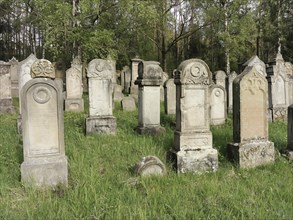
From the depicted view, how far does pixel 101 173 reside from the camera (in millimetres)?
5016

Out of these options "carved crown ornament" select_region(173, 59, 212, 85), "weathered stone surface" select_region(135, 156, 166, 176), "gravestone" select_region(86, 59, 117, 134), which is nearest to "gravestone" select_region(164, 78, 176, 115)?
"gravestone" select_region(86, 59, 117, 134)

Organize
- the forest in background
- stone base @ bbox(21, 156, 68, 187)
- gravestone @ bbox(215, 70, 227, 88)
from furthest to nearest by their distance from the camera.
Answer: the forest in background < gravestone @ bbox(215, 70, 227, 88) < stone base @ bbox(21, 156, 68, 187)

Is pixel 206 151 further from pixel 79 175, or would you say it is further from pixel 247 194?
pixel 79 175

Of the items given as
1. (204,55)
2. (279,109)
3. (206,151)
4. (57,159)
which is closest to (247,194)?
(206,151)

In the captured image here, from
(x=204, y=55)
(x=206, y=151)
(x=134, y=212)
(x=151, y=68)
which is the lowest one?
(x=134, y=212)

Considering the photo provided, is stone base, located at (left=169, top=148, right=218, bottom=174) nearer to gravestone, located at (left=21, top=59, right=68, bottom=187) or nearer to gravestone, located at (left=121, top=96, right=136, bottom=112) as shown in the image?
gravestone, located at (left=21, top=59, right=68, bottom=187)

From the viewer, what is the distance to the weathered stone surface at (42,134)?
4426 millimetres

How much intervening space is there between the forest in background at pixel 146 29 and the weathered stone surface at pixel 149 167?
13.7 m

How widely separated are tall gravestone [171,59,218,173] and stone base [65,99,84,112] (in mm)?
8089

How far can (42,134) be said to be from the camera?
454 cm

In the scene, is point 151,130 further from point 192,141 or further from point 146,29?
point 146,29

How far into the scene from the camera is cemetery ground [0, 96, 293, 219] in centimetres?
349

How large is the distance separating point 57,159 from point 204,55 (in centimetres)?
2784

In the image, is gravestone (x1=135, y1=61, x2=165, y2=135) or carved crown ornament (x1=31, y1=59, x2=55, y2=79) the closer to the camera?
carved crown ornament (x1=31, y1=59, x2=55, y2=79)
